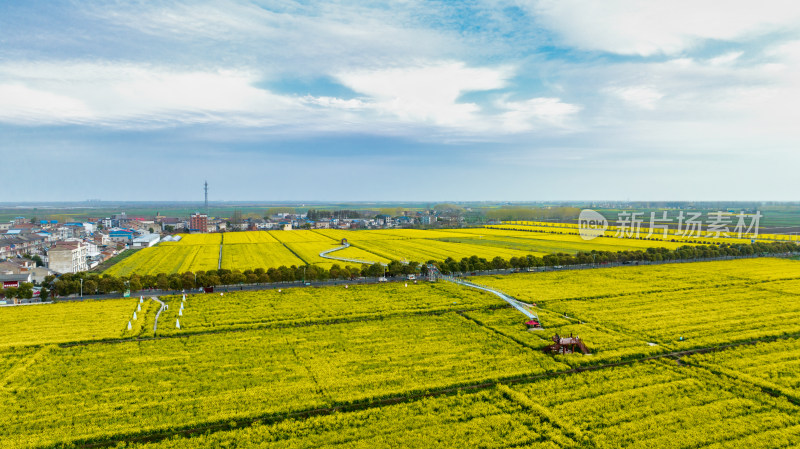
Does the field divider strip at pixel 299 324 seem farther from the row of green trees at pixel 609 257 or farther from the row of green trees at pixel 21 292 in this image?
the row of green trees at pixel 609 257

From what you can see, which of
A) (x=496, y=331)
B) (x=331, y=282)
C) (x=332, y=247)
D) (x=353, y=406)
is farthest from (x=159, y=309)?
(x=332, y=247)

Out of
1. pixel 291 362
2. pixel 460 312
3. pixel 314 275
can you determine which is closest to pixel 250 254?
pixel 314 275

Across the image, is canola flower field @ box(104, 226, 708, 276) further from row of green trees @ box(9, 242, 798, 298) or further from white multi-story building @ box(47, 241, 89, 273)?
row of green trees @ box(9, 242, 798, 298)

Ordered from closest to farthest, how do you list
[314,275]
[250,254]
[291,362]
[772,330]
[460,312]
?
[291,362]
[772,330]
[460,312]
[314,275]
[250,254]

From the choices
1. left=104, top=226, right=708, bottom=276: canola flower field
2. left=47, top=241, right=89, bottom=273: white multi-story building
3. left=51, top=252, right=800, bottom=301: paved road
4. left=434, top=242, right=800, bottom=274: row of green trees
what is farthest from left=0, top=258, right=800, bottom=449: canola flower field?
left=104, top=226, right=708, bottom=276: canola flower field

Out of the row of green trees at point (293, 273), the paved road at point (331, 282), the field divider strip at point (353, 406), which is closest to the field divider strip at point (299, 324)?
the field divider strip at point (353, 406)

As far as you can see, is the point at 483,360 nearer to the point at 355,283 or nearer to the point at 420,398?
the point at 420,398
